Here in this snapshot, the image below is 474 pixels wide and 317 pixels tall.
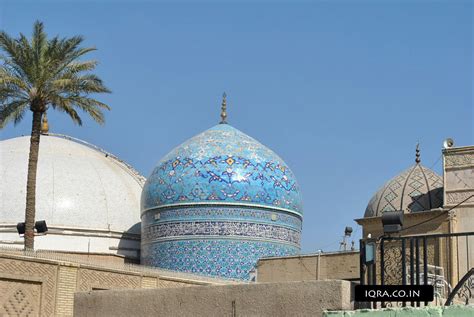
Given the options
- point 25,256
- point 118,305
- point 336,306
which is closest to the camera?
point 336,306

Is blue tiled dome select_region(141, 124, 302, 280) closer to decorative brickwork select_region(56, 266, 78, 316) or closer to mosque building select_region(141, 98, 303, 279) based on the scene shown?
mosque building select_region(141, 98, 303, 279)

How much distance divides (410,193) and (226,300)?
1638 cm

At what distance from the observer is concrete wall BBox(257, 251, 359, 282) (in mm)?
22688

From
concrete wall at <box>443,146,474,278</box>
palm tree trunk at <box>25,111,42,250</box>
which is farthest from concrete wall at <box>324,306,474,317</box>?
concrete wall at <box>443,146,474,278</box>

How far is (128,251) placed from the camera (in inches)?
1190

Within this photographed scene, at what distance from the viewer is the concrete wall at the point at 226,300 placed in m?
8.09

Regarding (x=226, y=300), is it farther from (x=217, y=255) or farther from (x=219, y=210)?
(x=219, y=210)

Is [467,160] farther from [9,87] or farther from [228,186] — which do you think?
[9,87]

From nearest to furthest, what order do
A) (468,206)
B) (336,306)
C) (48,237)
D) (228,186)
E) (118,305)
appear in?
(336,306) < (118,305) < (468,206) < (228,186) < (48,237)

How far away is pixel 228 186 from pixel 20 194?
6.66 meters

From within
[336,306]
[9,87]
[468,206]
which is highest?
[9,87]

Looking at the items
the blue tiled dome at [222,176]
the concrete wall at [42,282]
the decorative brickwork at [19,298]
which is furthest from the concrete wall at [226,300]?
the blue tiled dome at [222,176]

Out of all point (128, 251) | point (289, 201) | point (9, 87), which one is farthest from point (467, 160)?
point (128, 251)

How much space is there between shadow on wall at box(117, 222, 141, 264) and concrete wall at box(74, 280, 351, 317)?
65.0 ft
